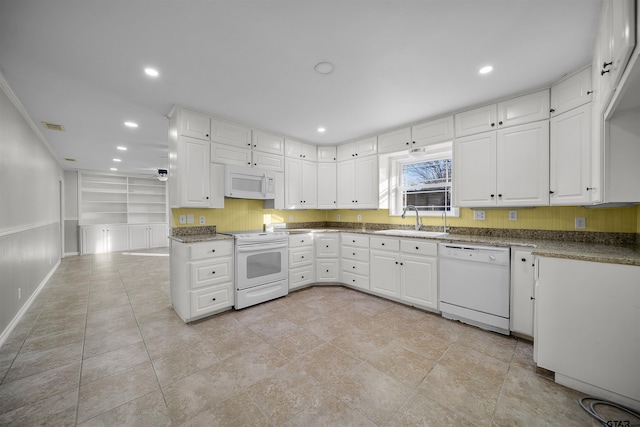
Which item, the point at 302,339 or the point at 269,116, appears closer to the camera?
the point at 302,339

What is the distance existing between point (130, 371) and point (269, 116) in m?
2.94

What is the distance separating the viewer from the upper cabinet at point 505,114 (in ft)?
8.05

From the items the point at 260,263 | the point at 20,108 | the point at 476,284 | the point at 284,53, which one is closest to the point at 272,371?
the point at 260,263

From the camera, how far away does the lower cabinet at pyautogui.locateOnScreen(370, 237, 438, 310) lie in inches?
112

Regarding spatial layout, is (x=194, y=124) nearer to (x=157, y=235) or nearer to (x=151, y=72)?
(x=151, y=72)

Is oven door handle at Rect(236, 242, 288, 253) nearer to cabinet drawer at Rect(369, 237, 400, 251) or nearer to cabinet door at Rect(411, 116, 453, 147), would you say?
cabinet drawer at Rect(369, 237, 400, 251)

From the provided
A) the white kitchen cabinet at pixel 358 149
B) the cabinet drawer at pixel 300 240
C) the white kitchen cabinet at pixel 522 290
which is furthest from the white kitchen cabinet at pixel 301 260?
the white kitchen cabinet at pixel 522 290

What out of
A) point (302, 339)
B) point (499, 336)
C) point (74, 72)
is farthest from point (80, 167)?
point (499, 336)

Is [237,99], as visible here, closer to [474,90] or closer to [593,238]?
[474,90]

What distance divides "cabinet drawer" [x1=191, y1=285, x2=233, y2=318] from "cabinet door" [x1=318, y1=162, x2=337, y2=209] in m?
2.14

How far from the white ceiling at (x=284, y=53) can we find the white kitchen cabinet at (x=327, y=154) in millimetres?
1217

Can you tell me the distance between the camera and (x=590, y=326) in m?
1.58

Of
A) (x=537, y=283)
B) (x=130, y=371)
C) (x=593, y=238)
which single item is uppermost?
(x=593, y=238)

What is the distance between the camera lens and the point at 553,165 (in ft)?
7.75
